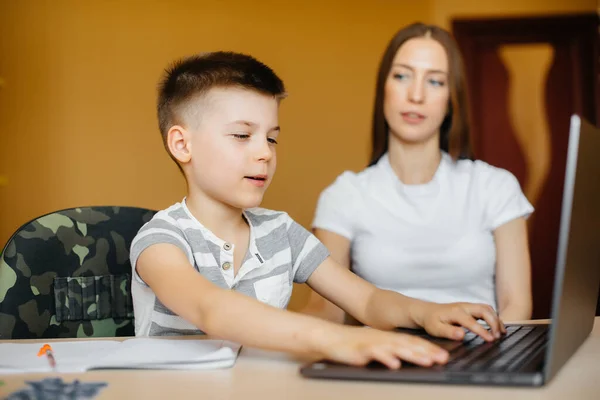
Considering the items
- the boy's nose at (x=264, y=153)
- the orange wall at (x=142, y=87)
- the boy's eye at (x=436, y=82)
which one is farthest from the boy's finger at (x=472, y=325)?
the orange wall at (x=142, y=87)

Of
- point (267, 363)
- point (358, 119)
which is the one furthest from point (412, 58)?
point (358, 119)

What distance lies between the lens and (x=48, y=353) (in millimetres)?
953

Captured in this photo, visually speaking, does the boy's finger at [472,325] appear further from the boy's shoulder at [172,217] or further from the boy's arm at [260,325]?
the boy's shoulder at [172,217]

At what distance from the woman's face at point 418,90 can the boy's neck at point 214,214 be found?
697 millimetres

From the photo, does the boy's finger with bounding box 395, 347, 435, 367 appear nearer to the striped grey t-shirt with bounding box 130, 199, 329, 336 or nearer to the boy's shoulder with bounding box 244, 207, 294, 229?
the striped grey t-shirt with bounding box 130, 199, 329, 336

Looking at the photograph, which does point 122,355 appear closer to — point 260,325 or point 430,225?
point 260,325

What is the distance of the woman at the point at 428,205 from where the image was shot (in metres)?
1.82

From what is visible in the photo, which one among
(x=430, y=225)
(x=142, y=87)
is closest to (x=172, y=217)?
(x=430, y=225)

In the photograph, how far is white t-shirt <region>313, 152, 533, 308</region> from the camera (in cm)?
183

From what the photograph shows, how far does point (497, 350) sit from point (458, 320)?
0.50 feet

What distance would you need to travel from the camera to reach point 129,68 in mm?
3600

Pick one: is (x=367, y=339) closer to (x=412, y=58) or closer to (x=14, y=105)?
(x=412, y=58)

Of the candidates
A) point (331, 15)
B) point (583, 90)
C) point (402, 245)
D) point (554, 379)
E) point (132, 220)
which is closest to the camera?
point (554, 379)

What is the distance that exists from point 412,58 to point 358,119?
190 centimetres
